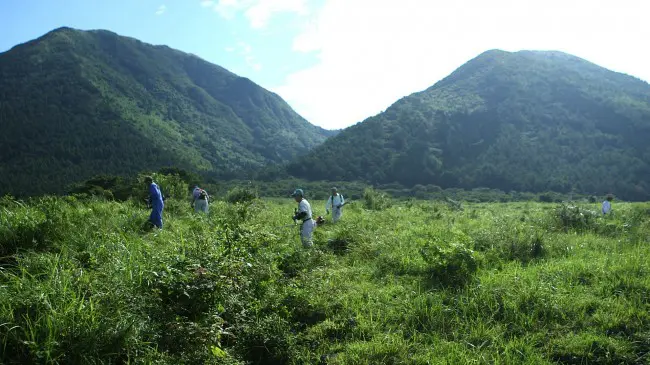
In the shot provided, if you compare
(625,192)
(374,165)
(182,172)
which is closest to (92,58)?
(374,165)

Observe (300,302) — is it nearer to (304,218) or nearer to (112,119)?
(304,218)

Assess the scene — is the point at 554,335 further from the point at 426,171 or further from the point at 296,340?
the point at 426,171

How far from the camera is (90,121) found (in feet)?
332

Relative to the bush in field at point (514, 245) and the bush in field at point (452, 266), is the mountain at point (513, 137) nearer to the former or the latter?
the bush in field at point (514, 245)

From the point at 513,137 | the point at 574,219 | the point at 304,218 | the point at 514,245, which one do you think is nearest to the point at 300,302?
the point at 304,218

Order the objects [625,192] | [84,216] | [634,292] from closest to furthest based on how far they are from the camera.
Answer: [634,292] < [84,216] < [625,192]

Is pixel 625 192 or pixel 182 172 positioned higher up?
pixel 182 172

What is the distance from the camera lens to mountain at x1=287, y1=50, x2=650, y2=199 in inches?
2997

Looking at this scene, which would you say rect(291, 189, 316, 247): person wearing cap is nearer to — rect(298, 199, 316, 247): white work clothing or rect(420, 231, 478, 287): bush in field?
rect(298, 199, 316, 247): white work clothing

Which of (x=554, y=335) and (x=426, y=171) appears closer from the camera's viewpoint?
(x=554, y=335)

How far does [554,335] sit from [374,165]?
89.0 m

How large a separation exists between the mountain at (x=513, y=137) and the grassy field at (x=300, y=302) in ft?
245

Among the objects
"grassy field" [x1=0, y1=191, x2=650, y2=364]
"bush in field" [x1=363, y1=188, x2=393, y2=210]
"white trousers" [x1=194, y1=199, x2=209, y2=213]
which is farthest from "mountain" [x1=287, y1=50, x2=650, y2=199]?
"grassy field" [x1=0, y1=191, x2=650, y2=364]

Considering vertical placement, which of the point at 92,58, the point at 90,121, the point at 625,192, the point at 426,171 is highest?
the point at 92,58
